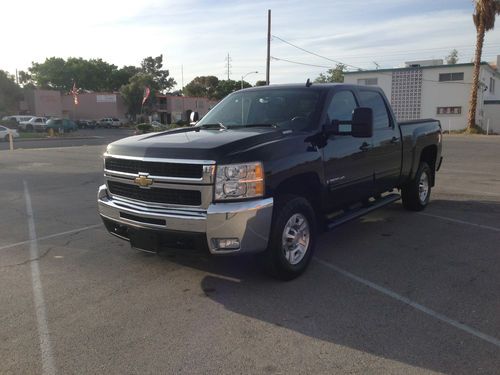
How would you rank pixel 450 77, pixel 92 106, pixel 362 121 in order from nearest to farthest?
pixel 362 121
pixel 450 77
pixel 92 106

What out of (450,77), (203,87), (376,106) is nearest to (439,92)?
(450,77)

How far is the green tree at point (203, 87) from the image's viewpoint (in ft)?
327

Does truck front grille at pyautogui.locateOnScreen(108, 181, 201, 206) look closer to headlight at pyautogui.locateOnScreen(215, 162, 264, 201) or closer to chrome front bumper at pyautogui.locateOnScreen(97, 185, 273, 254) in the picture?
chrome front bumper at pyautogui.locateOnScreen(97, 185, 273, 254)

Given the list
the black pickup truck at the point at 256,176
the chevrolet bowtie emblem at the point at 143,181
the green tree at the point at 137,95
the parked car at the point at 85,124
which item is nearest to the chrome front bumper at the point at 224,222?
the black pickup truck at the point at 256,176

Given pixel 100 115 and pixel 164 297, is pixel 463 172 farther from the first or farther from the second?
pixel 100 115

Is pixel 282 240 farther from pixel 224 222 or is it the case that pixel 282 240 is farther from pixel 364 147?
pixel 364 147

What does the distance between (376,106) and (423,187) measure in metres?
2.15

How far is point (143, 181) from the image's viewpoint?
4.58 m

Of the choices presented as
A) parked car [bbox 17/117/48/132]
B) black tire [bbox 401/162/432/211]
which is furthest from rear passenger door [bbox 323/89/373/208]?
parked car [bbox 17/117/48/132]

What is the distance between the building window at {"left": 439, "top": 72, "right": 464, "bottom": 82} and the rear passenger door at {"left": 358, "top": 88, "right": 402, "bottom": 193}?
142 feet

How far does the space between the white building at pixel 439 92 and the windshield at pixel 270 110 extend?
43.5 metres

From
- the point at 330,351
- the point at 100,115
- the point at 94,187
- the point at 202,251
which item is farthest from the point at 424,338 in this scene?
the point at 100,115

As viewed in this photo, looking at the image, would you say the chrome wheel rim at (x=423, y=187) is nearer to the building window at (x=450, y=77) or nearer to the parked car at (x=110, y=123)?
the building window at (x=450, y=77)

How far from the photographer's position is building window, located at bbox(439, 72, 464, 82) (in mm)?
45391
